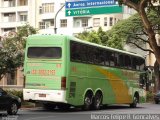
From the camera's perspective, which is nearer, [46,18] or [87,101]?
[87,101]

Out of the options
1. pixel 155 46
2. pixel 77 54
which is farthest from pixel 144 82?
pixel 155 46

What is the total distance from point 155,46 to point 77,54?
14772 millimetres

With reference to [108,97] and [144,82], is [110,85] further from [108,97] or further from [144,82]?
[144,82]

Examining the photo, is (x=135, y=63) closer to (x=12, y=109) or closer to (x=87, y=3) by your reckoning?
(x=87, y=3)

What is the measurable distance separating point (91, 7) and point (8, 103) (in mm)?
10067

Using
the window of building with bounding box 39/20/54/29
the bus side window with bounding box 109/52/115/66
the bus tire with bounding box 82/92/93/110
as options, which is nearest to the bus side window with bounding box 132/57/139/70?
the bus side window with bounding box 109/52/115/66

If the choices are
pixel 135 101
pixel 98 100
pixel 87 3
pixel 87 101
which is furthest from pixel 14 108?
pixel 135 101

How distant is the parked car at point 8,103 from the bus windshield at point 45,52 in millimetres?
3487

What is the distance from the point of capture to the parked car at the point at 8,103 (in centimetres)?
2048

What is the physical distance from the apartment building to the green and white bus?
48501 millimetres

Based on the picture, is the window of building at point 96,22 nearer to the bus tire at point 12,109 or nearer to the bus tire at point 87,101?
the bus tire at point 87,101

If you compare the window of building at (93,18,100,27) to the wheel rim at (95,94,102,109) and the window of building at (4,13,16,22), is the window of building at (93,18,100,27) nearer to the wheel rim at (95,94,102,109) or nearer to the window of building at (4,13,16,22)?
the window of building at (4,13,16,22)

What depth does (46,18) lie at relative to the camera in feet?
257

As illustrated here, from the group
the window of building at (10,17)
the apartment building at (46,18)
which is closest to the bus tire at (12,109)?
the apartment building at (46,18)
